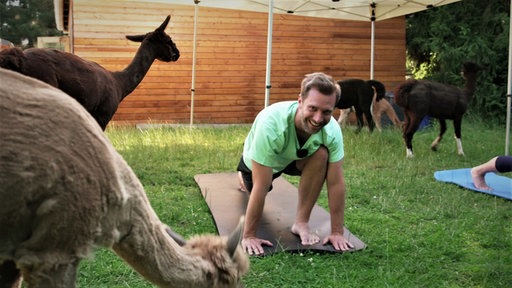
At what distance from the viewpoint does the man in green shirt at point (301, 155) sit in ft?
12.8

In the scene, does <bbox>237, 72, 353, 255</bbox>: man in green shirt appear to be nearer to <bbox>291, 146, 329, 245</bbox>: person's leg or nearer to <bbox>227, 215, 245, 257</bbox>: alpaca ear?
<bbox>291, 146, 329, 245</bbox>: person's leg

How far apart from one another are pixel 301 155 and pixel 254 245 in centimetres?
80

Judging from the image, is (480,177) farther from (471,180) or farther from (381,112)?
(381,112)

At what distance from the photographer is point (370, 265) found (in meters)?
3.88

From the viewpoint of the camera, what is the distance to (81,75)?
17.2ft

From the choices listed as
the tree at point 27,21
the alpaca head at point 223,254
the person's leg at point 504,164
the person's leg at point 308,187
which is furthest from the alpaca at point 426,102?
the tree at point 27,21

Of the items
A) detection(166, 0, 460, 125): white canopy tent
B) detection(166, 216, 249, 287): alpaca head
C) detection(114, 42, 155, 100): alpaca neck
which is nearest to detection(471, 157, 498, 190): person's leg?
detection(166, 0, 460, 125): white canopy tent

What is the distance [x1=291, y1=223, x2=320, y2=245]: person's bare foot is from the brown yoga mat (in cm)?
4

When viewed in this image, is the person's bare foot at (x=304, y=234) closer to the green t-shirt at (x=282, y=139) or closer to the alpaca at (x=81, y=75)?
the green t-shirt at (x=282, y=139)

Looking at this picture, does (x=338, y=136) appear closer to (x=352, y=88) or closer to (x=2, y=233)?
(x=2, y=233)

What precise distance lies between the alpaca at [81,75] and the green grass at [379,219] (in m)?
1.11

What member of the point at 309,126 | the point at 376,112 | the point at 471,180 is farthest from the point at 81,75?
the point at 376,112

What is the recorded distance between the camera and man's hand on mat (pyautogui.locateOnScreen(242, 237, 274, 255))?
3938 millimetres

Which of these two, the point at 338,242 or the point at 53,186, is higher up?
the point at 53,186
